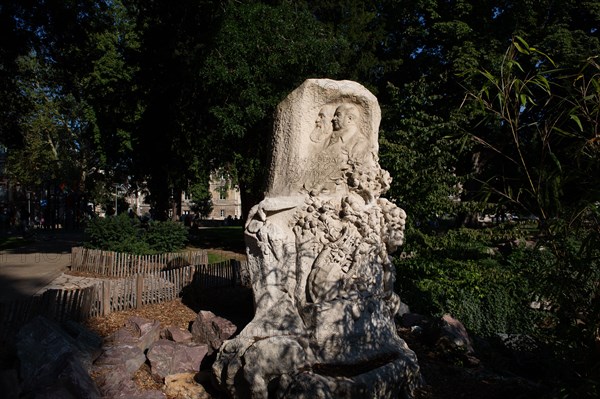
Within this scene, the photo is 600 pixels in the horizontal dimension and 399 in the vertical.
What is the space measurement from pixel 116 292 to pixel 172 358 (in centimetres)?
339

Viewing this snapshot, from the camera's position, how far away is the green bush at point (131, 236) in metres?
15.8

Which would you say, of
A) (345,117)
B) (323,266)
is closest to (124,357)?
(323,266)

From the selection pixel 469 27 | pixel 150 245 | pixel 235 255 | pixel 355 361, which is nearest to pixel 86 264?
pixel 150 245

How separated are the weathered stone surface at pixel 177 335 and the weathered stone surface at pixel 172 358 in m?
0.45

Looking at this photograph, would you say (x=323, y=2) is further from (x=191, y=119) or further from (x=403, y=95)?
(x=403, y=95)

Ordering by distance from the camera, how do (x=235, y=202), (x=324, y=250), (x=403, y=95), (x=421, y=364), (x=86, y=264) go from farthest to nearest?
(x=235, y=202) < (x=86, y=264) < (x=403, y=95) < (x=421, y=364) < (x=324, y=250)

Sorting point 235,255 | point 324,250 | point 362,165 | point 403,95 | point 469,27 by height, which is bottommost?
point 235,255

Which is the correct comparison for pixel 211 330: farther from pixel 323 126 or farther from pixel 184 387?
pixel 323 126

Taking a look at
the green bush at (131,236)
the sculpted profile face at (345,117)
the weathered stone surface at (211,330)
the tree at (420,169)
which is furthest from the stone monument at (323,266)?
the green bush at (131,236)

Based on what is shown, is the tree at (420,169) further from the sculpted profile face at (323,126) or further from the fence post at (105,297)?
the fence post at (105,297)

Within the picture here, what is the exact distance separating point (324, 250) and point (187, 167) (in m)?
17.4

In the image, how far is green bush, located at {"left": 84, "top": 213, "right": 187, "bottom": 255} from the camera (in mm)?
15797

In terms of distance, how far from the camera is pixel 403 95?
11.8m

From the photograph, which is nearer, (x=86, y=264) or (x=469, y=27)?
(x=86, y=264)
